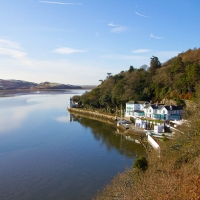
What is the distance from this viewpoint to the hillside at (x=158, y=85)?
21766 millimetres

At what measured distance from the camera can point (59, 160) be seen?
1225 cm

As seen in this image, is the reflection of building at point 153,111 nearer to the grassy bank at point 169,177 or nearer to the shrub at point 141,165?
the grassy bank at point 169,177

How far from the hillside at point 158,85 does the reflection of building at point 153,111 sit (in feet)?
5.15

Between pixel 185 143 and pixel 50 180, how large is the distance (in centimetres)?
614

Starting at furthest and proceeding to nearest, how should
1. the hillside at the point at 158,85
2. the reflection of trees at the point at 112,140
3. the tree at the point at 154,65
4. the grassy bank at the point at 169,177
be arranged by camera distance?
the tree at the point at 154,65
the hillside at the point at 158,85
the reflection of trees at the point at 112,140
the grassy bank at the point at 169,177

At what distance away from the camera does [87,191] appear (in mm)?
8922

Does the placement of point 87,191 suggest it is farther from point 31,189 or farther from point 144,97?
point 144,97

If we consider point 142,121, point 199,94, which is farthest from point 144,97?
point 199,94

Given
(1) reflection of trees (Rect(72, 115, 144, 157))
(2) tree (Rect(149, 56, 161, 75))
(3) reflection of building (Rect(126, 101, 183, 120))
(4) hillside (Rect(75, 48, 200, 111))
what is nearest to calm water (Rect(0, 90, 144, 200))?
(1) reflection of trees (Rect(72, 115, 144, 157))

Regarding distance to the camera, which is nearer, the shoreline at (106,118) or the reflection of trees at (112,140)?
the reflection of trees at (112,140)

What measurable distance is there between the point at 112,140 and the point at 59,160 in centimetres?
575

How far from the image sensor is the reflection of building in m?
19.9

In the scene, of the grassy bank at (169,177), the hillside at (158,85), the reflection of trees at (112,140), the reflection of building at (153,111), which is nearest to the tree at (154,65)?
the hillside at (158,85)

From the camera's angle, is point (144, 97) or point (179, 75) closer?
point (179, 75)
